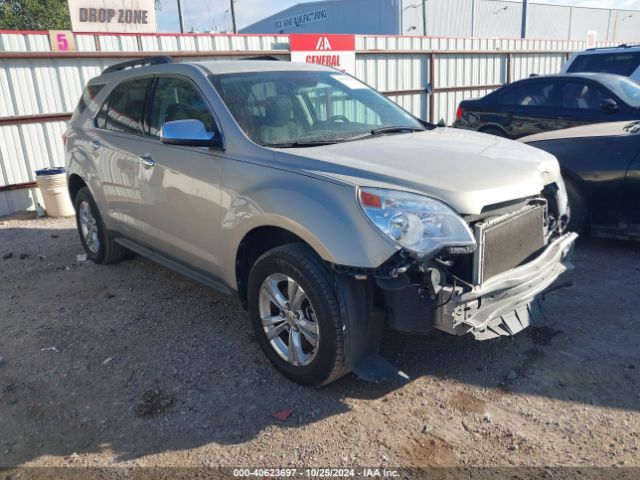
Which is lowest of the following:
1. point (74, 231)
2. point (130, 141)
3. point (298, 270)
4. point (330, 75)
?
point (74, 231)

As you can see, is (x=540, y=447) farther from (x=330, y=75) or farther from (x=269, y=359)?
(x=330, y=75)

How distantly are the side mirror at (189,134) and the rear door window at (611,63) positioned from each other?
904cm

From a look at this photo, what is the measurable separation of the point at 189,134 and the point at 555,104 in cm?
646

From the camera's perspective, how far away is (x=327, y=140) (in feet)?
11.6

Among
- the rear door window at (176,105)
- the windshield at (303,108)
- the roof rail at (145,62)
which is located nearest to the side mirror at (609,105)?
the windshield at (303,108)

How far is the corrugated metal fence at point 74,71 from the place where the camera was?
26.6ft

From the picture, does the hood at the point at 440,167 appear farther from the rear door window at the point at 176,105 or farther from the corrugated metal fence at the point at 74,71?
the corrugated metal fence at the point at 74,71

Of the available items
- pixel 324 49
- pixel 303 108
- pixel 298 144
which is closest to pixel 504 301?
pixel 298 144

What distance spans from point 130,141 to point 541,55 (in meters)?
15.8

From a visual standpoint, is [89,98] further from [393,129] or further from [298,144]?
[393,129]

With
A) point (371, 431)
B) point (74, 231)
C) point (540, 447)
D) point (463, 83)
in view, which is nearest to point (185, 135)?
point (371, 431)

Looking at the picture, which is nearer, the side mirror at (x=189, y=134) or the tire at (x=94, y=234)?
the side mirror at (x=189, y=134)

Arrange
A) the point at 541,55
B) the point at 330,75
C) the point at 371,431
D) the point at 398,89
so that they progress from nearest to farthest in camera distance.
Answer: the point at 371,431 → the point at 330,75 → the point at 398,89 → the point at 541,55

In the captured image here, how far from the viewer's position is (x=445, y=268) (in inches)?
107
